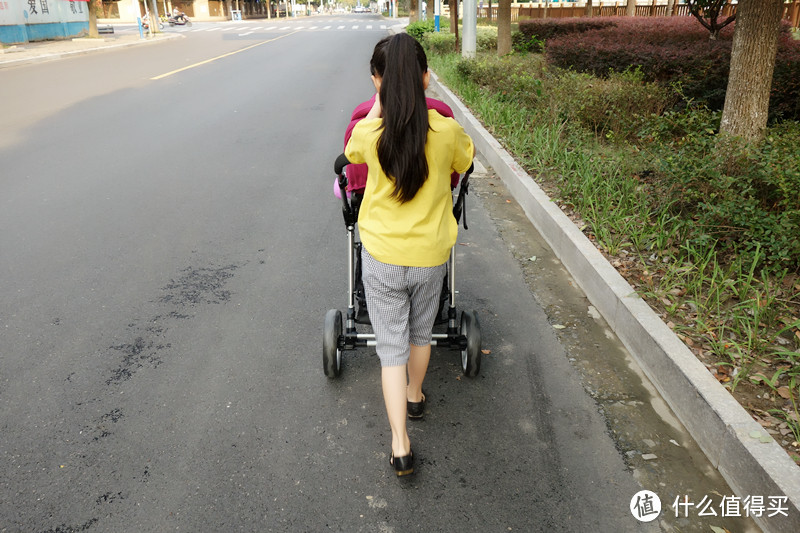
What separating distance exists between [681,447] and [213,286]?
331cm

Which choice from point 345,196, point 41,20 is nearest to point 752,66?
point 345,196

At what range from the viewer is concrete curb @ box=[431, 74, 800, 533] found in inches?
95.2

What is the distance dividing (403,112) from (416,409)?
1.53m

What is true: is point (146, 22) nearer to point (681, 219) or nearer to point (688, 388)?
point (681, 219)

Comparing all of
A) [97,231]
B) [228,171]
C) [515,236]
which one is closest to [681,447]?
[515,236]

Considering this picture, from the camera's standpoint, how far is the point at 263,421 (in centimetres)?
311

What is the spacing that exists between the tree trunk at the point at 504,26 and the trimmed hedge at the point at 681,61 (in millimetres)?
3351

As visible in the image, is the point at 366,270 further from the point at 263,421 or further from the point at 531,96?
the point at 531,96

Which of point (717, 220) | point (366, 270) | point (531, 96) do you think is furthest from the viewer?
point (531, 96)

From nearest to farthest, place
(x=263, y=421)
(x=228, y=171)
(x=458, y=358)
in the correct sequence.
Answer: (x=263, y=421), (x=458, y=358), (x=228, y=171)

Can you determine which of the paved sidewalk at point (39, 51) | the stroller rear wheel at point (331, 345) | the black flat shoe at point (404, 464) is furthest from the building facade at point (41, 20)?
the black flat shoe at point (404, 464)

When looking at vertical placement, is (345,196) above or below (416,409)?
above

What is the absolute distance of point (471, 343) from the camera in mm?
3346

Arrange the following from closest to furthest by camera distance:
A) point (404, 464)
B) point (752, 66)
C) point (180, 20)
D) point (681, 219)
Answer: point (404, 464) < point (681, 219) < point (752, 66) < point (180, 20)
